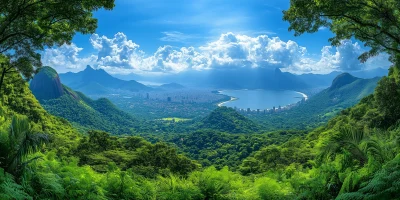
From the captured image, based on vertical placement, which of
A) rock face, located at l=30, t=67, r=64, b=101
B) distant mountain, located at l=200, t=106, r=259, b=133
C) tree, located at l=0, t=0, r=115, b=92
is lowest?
distant mountain, located at l=200, t=106, r=259, b=133

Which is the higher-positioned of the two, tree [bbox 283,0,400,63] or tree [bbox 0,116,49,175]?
tree [bbox 283,0,400,63]

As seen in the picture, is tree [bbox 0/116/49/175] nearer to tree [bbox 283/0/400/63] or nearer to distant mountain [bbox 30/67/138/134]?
tree [bbox 283/0/400/63]

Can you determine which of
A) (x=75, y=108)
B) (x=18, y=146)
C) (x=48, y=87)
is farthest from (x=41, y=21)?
(x=48, y=87)

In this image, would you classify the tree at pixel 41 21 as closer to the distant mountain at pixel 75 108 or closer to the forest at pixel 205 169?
the forest at pixel 205 169

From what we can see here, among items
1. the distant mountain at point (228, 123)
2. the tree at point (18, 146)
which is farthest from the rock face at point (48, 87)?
the tree at point (18, 146)

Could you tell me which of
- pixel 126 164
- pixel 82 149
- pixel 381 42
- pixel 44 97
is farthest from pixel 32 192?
pixel 44 97

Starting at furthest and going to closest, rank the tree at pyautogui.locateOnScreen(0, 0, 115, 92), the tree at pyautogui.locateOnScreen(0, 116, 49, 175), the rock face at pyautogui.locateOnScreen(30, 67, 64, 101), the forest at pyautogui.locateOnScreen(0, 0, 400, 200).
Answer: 1. the rock face at pyautogui.locateOnScreen(30, 67, 64, 101)
2. the tree at pyautogui.locateOnScreen(0, 0, 115, 92)
3. the tree at pyautogui.locateOnScreen(0, 116, 49, 175)
4. the forest at pyautogui.locateOnScreen(0, 0, 400, 200)

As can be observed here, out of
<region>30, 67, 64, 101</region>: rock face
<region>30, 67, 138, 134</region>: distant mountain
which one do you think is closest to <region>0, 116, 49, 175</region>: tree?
<region>30, 67, 138, 134</region>: distant mountain

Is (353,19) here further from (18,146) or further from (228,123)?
(228,123)
